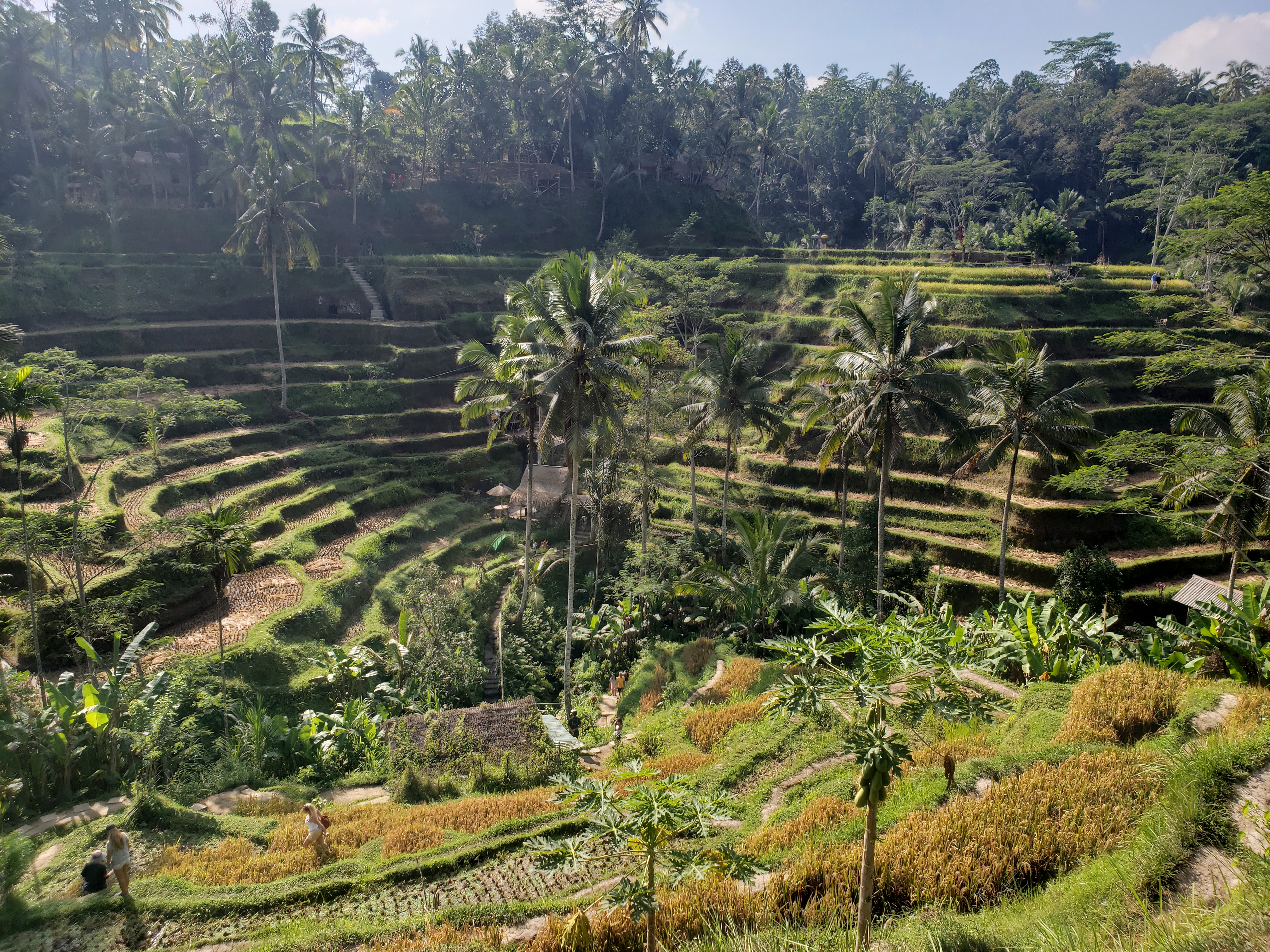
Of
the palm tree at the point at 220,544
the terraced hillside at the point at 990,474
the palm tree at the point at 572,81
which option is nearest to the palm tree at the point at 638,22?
the palm tree at the point at 572,81

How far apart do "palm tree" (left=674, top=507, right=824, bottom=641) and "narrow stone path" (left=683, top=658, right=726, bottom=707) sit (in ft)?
5.91

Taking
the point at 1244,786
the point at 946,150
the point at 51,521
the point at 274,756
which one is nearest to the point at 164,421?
the point at 51,521

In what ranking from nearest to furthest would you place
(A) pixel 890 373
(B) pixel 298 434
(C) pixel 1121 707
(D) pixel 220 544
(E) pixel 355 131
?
(C) pixel 1121 707 < (D) pixel 220 544 < (A) pixel 890 373 < (B) pixel 298 434 < (E) pixel 355 131

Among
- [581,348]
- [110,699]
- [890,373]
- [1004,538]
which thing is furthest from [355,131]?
[1004,538]

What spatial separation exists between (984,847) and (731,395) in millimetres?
18850

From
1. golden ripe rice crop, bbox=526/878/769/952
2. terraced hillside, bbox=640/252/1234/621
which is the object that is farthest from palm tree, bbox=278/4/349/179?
golden ripe rice crop, bbox=526/878/769/952

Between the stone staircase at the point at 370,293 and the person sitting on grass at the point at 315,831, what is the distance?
37.4m

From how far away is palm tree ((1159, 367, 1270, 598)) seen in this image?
47.6ft

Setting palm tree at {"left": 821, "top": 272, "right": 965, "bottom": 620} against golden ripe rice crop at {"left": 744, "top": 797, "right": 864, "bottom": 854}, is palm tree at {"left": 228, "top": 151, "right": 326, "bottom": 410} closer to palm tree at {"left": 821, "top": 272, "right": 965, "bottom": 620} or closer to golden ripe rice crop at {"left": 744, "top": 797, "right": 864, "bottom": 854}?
palm tree at {"left": 821, "top": 272, "right": 965, "bottom": 620}

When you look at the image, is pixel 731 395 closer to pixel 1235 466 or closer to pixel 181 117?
pixel 1235 466

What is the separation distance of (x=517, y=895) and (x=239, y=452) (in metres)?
25.9

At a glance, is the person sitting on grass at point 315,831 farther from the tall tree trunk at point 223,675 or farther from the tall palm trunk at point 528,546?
the tall palm trunk at point 528,546

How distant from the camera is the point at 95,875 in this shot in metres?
10.0

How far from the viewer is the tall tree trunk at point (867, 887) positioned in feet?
20.1
